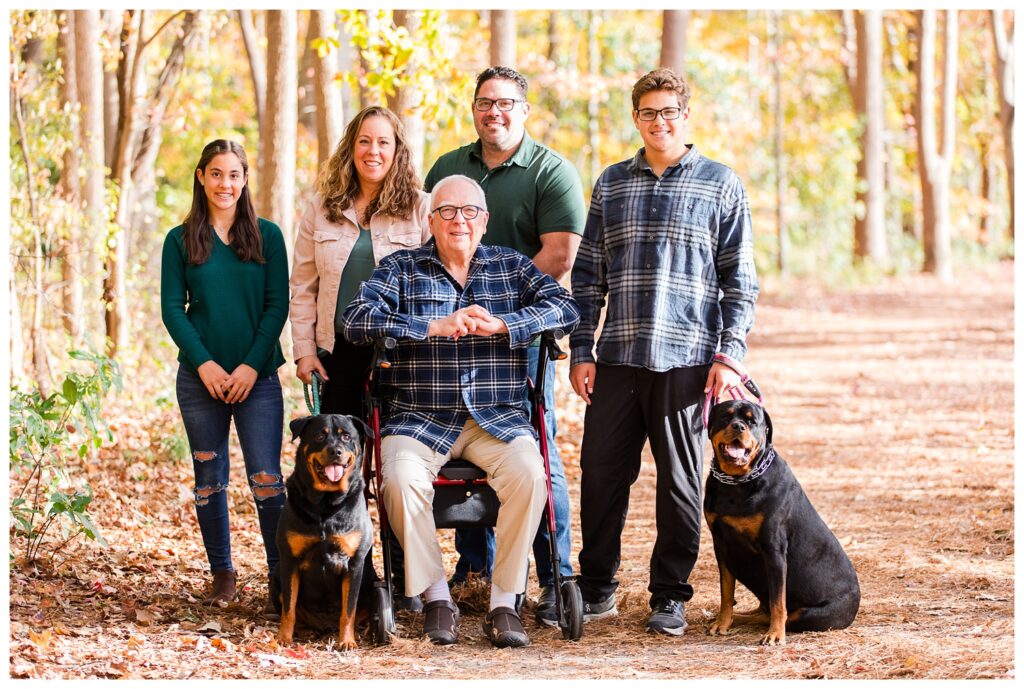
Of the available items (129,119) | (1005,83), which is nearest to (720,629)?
(129,119)

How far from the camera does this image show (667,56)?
14141 mm

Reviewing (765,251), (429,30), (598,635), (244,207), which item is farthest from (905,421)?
(765,251)

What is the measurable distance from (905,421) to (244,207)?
270 inches

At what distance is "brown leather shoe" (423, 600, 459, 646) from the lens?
14.3ft

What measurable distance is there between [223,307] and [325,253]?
1.57ft

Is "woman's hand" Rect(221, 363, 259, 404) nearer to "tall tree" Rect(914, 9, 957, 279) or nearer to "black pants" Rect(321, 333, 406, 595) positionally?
"black pants" Rect(321, 333, 406, 595)

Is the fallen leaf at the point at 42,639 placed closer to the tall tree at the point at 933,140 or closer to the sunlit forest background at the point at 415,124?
the sunlit forest background at the point at 415,124

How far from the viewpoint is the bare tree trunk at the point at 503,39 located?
1122 centimetres

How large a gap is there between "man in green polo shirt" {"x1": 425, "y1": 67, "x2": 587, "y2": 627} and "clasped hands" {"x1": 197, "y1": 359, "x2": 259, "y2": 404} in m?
1.14

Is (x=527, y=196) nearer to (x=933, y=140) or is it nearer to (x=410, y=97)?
(x=410, y=97)

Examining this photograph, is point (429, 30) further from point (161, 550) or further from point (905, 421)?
point (905, 421)

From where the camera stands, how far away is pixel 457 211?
176 inches

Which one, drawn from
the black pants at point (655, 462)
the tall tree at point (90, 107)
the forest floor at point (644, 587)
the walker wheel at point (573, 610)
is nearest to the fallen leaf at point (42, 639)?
the forest floor at point (644, 587)

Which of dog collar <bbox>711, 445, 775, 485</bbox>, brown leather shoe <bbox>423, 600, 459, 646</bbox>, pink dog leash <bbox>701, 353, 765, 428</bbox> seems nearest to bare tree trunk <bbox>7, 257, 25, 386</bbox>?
brown leather shoe <bbox>423, 600, 459, 646</bbox>
